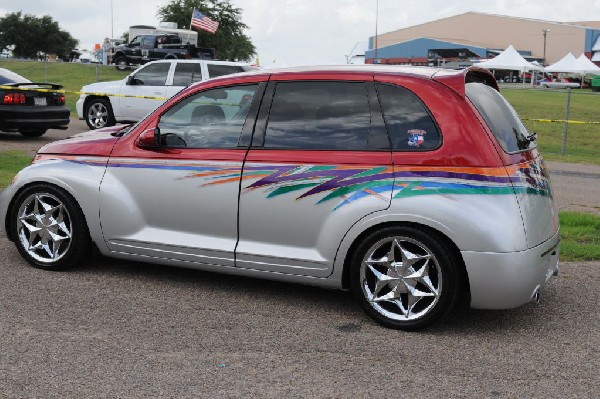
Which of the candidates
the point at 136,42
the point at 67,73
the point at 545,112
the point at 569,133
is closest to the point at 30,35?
the point at 67,73

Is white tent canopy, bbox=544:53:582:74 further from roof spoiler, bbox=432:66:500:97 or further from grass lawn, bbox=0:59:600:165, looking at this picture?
roof spoiler, bbox=432:66:500:97

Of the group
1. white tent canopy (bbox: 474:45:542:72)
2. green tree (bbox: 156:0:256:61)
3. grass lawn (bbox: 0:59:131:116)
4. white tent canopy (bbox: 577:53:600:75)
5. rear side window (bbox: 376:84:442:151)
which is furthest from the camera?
green tree (bbox: 156:0:256:61)

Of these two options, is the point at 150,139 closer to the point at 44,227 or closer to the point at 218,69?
the point at 44,227

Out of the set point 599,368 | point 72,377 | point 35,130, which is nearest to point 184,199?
point 72,377

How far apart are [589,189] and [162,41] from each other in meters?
35.9

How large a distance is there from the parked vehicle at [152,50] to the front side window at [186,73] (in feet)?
84.6

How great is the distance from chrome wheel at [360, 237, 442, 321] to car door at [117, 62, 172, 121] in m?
12.8

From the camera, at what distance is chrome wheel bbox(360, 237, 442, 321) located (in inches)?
191

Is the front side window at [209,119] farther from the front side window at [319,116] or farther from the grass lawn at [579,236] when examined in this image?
the grass lawn at [579,236]

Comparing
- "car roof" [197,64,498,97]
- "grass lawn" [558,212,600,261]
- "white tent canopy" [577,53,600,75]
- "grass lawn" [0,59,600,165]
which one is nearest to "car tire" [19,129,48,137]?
"grass lawn" [0,59,600,165]

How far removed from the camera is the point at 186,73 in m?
17.2

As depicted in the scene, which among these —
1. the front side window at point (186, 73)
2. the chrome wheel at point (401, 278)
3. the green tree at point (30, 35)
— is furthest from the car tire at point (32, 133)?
the green tree at point (30, 35)

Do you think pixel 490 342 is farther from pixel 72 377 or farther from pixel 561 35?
pixel 561 35

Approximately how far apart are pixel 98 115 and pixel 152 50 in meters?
26.4
